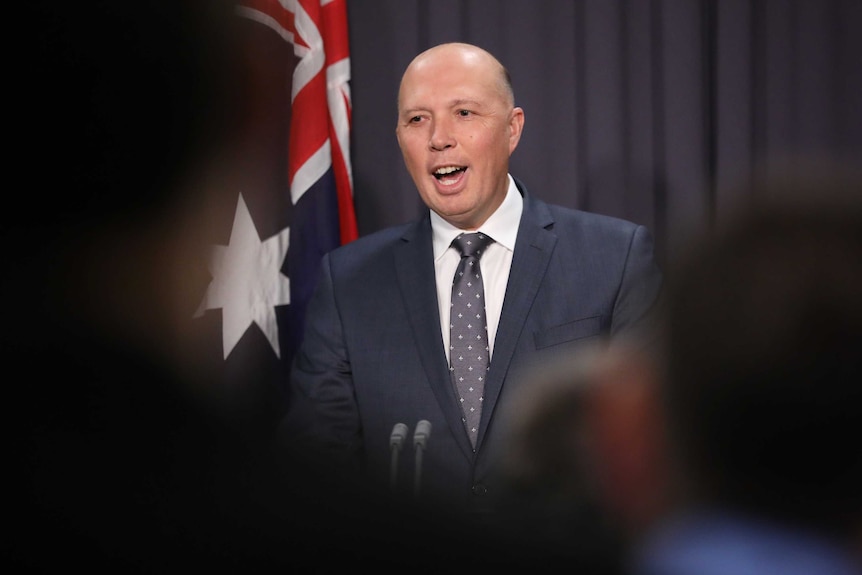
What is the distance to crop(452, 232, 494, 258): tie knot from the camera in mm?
1778

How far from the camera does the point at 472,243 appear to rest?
5.85 ft

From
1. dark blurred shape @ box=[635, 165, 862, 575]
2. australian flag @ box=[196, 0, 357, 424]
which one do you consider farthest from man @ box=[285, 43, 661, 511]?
dark blurred shape @ box=[635, 165, 862, 575]

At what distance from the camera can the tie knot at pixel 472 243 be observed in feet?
5.83

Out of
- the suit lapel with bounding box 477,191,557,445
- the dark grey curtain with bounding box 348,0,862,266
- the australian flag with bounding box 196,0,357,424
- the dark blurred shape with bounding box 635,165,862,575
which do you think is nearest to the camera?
the dark blurred shape with bounding box 635,165,862,575

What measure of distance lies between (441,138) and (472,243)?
23cm

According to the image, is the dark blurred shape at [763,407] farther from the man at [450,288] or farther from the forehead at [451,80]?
the forehead at [451,80]

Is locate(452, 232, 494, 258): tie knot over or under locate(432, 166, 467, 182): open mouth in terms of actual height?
under

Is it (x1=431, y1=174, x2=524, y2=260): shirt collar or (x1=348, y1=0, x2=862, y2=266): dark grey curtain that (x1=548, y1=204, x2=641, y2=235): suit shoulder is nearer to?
(x1=431, y1=174, x2=524, y2=260): shirt collar

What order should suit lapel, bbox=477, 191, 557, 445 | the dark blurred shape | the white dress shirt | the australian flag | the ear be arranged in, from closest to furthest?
1. the dark blurred shape
2. suit lapel, bbox=477, 191, 557, 445
3. the white dress shirt
4. the ear
5. the australian flag

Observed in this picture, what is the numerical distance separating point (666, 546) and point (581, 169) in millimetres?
2173

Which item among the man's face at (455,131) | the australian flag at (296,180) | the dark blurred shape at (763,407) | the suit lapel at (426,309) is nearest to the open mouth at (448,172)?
the man's face at (455,131)

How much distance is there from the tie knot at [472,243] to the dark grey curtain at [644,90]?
637 millimetres

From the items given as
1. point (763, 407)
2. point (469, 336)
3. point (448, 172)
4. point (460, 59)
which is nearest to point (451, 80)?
point (460, 59)

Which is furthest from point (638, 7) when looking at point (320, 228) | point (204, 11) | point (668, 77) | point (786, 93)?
point (204, 11)
